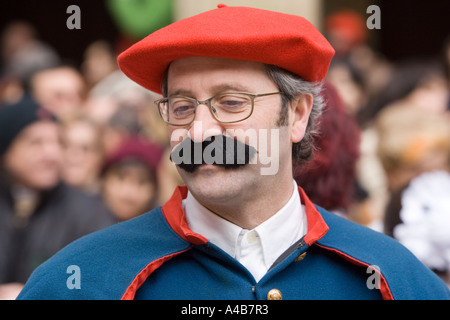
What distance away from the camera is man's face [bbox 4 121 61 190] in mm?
4695

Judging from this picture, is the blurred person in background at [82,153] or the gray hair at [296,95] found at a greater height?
the gray hair at [296,95]

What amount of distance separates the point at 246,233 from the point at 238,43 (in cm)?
62

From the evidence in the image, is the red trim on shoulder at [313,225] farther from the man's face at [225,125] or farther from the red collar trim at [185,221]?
the man's face at [225,125]

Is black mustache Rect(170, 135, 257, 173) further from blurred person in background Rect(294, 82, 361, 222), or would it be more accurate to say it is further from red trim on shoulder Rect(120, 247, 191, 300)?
blurred person in background Rect(294, 82, 361, 222)

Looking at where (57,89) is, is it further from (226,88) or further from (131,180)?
(226,88)

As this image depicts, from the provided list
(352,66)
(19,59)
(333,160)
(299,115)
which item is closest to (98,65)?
(19,59)

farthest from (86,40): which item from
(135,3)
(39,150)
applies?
(39,150)

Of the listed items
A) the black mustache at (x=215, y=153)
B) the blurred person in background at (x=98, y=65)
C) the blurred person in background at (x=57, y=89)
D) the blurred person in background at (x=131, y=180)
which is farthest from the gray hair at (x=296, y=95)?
the blurred person in background at (x=98, y=65)

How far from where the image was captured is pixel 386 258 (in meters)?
2.61

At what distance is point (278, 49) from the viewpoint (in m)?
2.48

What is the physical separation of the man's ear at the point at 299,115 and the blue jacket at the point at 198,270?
0.30m

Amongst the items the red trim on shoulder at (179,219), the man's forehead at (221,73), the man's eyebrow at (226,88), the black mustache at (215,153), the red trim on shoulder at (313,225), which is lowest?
the red trim on shoulder at (313,225)

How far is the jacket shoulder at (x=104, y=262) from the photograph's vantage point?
2.40 m

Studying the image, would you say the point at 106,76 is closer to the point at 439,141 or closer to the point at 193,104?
the point at 439,141
